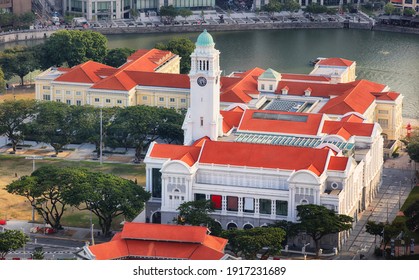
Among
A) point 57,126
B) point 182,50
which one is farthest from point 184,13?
point 57,126

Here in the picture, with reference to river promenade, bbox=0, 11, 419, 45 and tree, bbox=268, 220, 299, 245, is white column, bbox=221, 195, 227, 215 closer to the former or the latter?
tree, bbox=268, 220, 299, 245

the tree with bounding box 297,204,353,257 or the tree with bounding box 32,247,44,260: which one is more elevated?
the tree with bounding box 297,204,353,257

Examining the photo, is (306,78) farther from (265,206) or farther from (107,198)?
(107,198)

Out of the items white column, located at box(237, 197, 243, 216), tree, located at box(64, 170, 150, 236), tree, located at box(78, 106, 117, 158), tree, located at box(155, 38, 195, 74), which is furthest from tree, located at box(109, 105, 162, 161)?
tree, located at box(155, 38, 195, 74)

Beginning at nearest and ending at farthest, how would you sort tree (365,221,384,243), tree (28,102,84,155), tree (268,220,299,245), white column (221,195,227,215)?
1. tree (268,220,299,245)
2. tree (365,221,384,243)
3. white column (221,195,227,215)
4. tree (28,102,84,155)

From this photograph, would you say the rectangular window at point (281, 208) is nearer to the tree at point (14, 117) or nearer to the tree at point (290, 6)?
the tree at point (14, 117)

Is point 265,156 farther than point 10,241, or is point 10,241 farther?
point 265,156

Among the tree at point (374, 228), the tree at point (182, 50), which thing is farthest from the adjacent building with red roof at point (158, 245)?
the tree at point (182, 50)
